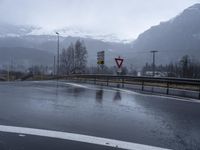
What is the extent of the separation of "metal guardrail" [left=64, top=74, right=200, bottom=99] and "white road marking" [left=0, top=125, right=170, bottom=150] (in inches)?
411

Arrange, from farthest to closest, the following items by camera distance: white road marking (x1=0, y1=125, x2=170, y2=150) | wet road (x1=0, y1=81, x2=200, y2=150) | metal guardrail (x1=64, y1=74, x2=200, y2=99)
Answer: metal guardrail (x1=64, y1=74, x2=200, y2=99)
wet road (x1=0, y1=81, x2=200, y2=150)
white road marking (x1=0, y1=125, x2=170, y2=150)

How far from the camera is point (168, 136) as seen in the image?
6797 mm

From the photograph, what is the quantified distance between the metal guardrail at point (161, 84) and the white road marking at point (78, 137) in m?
10.4

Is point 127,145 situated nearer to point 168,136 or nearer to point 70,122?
point 168,136

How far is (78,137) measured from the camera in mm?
6496

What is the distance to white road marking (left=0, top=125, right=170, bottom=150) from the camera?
19.4ft

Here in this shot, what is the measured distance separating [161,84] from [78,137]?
19.6 metres

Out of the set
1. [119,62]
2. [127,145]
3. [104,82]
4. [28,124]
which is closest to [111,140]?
[127,145]

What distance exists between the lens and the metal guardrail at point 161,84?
17.4 meters

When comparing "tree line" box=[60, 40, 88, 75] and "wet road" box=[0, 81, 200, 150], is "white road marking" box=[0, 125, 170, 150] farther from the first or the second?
"tree line" box=[60, 40, 88, 75]

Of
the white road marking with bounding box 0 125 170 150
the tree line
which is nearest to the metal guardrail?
the white road marking with bounding box 0 125 170 150

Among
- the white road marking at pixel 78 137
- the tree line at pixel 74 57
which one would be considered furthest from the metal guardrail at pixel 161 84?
the tree line at pixel 74 57

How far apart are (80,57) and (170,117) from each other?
84313mm

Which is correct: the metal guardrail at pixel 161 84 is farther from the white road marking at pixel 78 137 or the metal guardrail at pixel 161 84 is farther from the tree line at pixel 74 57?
the tree line at pixel 74 57
